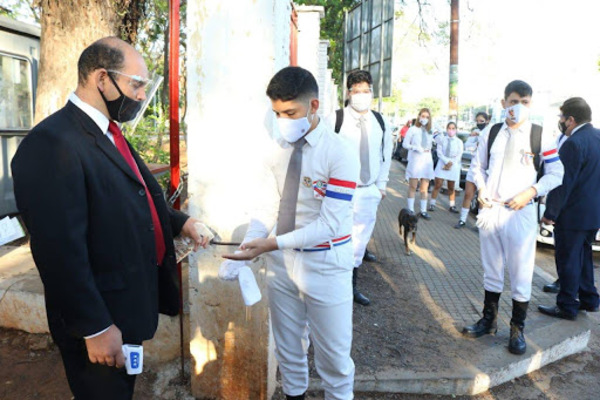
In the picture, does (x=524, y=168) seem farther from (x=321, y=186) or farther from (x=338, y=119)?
(x=321, y=186)

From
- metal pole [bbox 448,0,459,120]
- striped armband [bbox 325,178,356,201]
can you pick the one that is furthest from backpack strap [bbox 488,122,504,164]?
metal pole [bbox 448,0,459,120]

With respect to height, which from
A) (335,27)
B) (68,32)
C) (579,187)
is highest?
(335,27)

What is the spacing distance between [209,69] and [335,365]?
1.85m

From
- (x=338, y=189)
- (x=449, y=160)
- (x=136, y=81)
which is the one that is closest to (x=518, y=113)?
(x=338, y=189)

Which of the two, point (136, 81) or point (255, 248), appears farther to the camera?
point (255, 248)

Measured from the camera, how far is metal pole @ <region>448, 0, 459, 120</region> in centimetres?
1395

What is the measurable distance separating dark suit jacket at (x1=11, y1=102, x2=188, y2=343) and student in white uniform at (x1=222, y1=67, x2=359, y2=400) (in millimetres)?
538

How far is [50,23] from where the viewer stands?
14.9ft

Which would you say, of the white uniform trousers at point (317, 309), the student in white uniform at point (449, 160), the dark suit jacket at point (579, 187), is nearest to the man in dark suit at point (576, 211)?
the dark suit jacket at point (579, 187)

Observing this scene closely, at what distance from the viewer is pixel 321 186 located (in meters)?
2.28

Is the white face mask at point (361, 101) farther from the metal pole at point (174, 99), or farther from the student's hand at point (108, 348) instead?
the student's hand at point (108, 348)

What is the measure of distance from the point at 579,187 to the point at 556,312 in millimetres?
1245

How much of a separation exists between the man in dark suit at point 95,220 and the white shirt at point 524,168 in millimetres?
2729

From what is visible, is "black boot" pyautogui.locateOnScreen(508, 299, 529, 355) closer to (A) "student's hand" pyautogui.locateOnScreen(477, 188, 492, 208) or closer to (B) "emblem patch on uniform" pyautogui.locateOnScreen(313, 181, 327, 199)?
(A) "student's hand" pyautogui.locateOnScreen(477, 188, 492, 208)
